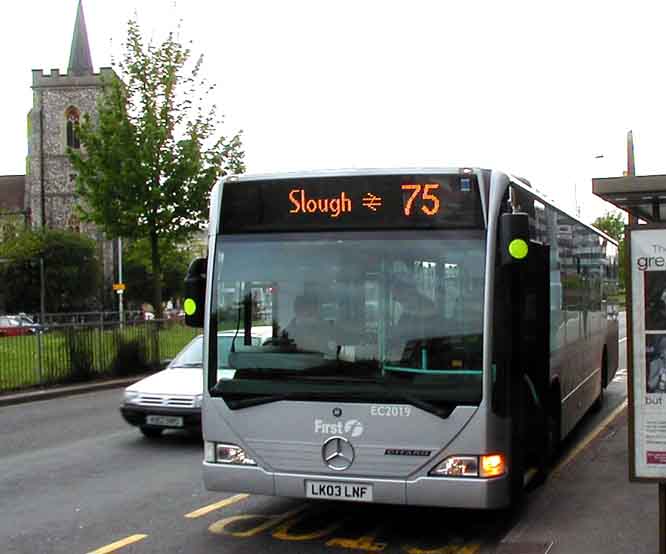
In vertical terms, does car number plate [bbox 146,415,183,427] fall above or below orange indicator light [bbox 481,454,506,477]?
below

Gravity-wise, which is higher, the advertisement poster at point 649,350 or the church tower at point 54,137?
the church tower at point 54,137

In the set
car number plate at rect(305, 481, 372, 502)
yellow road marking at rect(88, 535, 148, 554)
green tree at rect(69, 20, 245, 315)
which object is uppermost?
green tree at rect(69, 20, 245, 315)

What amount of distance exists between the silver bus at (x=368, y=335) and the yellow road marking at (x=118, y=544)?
2.59ft

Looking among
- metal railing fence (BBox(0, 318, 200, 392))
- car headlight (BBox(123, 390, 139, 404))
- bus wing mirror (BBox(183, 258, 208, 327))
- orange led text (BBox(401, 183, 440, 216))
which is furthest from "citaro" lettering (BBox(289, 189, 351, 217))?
metal railing fence (BBox(0, 318, 200, 392))

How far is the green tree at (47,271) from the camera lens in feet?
265

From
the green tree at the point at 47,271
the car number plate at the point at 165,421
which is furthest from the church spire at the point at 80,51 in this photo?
the car number plate at the point at 165,421

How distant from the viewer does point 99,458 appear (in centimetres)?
1101

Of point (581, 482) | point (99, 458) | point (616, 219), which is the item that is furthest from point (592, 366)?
point (616, 219)

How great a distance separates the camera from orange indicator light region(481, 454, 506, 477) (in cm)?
644

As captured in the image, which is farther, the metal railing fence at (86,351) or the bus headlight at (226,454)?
the metal railing fence at (86,351)

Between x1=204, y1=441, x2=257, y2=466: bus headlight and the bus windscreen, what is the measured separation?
1.67 metres

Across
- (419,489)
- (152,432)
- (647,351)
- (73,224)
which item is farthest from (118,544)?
(73,224)

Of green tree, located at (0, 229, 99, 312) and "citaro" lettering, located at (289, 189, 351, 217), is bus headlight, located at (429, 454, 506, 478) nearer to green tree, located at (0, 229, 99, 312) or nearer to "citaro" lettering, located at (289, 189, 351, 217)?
"citaro" lettering, located at (289, 189, 351, 217)

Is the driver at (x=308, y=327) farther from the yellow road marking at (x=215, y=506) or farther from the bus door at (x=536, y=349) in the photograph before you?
the yellow road marking at (x=215, y=506)
